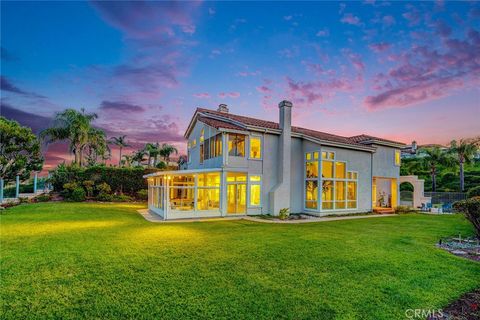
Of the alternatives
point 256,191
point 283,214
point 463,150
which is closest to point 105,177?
point 256,191

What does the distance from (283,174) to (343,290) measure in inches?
503

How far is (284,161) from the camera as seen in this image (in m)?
17.9

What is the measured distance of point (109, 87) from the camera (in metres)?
22.3

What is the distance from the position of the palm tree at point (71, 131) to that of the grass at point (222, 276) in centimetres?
2641

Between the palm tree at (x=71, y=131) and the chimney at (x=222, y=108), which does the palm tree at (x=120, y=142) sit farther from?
the chimney at (x=222, y=108)

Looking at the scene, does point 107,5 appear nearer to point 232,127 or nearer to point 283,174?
point 232,127

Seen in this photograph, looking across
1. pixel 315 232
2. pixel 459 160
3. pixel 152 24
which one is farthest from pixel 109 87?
pixel 459 160

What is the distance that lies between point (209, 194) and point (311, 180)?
747cm

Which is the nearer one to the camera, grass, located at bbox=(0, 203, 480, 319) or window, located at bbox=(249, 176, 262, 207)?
grass, located at bbox=(0, 203, 480, 319)

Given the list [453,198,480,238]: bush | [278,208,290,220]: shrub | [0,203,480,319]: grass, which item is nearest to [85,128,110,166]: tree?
[0,203,480,319]: grass

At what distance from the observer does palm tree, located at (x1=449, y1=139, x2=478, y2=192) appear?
36378mm

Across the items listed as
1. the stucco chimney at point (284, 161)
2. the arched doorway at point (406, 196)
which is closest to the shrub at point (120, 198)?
the stucco chimney at point (284, 161)

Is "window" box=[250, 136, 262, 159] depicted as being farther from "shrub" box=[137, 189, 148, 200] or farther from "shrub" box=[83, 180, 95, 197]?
"shrub" box=[83, 180, 95, 197]

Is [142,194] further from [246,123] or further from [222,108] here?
[246,123]
